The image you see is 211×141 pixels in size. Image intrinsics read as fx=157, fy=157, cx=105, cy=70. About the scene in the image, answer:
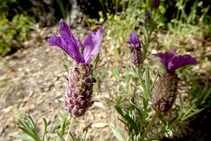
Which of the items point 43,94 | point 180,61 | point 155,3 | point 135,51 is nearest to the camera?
point 180,61

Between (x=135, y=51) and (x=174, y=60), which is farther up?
(x=135, y=51)

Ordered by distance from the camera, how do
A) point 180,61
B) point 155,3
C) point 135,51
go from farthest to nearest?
1. point 135,51
2. point 155,3
3. point 180,61

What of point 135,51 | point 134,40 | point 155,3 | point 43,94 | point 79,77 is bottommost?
point 79,77

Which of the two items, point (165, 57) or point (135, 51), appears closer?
point (165, 57)

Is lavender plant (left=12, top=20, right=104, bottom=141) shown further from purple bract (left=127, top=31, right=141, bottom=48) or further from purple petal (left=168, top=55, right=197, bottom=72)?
purple bract (left=127, top=31, right=141, bottom=48)

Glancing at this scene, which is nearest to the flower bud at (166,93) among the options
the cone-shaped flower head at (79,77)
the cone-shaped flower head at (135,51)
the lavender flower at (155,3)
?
the cone-shaped flower head at (79,77)

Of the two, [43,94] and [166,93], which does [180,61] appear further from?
[43,94]

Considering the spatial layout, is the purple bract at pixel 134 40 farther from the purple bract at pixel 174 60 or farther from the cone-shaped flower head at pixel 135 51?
the purple bract at pixel 174 60

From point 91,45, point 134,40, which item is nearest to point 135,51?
point 134,40
